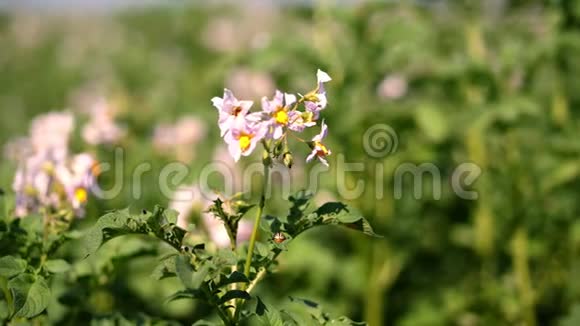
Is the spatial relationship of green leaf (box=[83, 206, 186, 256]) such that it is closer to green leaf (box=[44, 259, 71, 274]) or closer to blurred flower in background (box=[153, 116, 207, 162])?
green leaf (box=[44, 259, 71, 274])

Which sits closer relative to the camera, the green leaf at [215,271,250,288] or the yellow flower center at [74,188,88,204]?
the green leaf at [215,271,250,288]

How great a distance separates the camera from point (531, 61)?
329cm

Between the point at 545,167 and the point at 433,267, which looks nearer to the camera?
the point at 545,167

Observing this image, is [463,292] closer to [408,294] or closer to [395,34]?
[408,294]

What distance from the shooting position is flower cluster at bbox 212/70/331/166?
65.8 inches

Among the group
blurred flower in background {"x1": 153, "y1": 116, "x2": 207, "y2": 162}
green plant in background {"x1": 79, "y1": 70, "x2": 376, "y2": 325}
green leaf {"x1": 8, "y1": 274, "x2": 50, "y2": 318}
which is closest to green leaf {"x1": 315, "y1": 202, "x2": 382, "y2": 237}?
green plant in background {"x1": 79, "y1": 70, "x2": 376, "y2": 325}

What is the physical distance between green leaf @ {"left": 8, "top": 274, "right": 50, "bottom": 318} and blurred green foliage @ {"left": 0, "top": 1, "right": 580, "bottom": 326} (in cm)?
106

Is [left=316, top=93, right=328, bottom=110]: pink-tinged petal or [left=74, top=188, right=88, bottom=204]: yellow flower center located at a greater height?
[left=316, top=93, right=328, bottom=110]: pink-tinged petal

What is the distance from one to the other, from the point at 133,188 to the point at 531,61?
2143 mm

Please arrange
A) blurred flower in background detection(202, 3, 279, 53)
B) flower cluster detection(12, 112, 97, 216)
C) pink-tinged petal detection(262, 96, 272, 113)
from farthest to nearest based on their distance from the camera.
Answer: blurred flower in background detection(202, 3, 279, 53)
flower cluster detection(12, 112, 97, 216)
pink-tinged petal detection(262, 96, 272, 113)

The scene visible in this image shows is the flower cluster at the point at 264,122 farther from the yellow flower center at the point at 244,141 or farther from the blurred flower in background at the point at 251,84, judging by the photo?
the blurred flower in background at the point at 251,84

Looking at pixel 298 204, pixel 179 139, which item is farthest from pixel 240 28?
pixel 298 204

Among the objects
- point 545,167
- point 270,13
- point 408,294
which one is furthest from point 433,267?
point 270,13

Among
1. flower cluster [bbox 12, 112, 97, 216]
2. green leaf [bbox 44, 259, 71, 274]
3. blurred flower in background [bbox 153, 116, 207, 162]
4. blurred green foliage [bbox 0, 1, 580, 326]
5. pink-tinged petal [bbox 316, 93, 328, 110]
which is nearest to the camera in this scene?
pink-tinged petal [bbox 316, 93, 328, 110]
